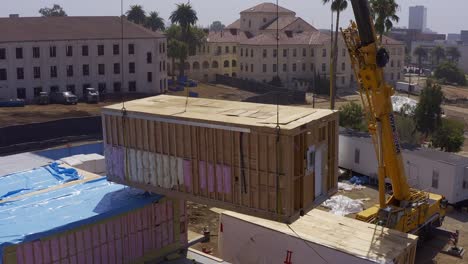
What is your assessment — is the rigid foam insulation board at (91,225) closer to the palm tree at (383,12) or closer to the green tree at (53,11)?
the palm tree at (383,12)

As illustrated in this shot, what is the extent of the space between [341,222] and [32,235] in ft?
31.8

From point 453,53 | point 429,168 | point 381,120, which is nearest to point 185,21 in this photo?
point 429,168

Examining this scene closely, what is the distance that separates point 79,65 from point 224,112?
46.2 meters

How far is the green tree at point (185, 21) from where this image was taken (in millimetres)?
77000

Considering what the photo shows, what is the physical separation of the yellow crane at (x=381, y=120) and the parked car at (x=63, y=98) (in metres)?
39.0

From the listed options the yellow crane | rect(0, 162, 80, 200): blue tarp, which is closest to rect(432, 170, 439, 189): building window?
the yellow crane

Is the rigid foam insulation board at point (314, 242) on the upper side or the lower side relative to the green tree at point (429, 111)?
lower

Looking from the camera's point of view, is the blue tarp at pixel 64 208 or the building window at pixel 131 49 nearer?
the blue tarp at pixel 64 208

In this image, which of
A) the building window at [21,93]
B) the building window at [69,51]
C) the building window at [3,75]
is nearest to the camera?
the building window at [3,75]

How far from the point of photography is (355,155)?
3119 centimetres

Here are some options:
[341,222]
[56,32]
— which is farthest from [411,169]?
[56,32]

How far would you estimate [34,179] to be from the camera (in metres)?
20.2

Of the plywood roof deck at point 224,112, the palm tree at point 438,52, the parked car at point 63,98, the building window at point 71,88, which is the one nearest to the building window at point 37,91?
the parked car at point 63,98

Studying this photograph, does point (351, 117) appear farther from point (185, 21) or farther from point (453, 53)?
point (453, 53)
